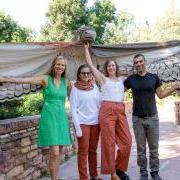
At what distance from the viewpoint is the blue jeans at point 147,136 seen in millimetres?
7316

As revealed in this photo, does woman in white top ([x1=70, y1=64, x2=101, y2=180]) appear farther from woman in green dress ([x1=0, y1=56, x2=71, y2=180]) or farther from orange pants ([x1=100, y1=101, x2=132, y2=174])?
woman in green dress ([x1=0, y1=56, x2=71, y2=180])

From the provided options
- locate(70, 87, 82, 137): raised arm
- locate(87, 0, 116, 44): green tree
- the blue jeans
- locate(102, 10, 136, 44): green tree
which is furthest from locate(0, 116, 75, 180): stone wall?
locate(102, 10, 136, 44): green tree

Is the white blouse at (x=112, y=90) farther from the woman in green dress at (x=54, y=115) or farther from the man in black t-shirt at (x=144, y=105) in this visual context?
the woman in green dress at (x=54, y=115)

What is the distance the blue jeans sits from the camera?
24.0 ft

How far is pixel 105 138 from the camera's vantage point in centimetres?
724

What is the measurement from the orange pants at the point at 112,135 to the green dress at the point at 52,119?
71 centimetres

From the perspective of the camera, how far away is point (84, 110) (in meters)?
7.18

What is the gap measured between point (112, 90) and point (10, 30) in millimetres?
13160

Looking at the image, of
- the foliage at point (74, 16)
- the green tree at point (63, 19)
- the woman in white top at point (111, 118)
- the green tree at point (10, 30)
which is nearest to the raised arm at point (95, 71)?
the woman in white top at point (111, 118)

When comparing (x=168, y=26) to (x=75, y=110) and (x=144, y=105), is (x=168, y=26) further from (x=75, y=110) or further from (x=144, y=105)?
(x=75, y=110)

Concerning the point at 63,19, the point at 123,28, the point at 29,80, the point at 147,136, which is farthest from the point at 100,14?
the point at 29,80

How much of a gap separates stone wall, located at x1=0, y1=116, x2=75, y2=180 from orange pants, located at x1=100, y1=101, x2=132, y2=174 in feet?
4.35

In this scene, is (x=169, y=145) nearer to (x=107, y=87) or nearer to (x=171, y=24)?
(x=107, y=87)

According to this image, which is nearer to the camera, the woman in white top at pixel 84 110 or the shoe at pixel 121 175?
the woman in white top at pixel 84 110
